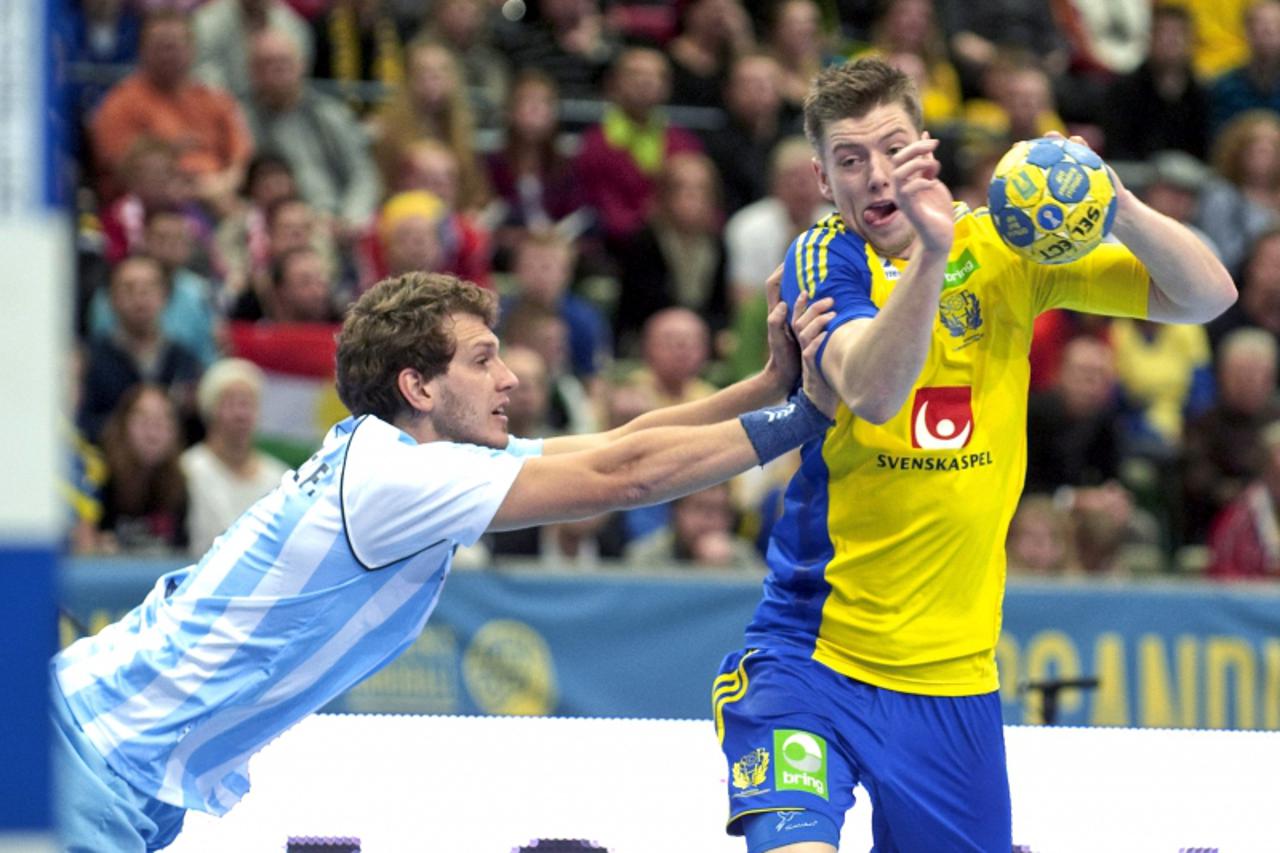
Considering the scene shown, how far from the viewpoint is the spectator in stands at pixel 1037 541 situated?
32.7 feet

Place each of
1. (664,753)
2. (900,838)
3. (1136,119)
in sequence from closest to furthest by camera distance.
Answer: (900,838)
(664,753)
(1136,119)

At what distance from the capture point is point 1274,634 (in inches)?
359

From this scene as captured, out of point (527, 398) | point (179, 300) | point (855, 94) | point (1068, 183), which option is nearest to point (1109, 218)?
point (1068, 183)

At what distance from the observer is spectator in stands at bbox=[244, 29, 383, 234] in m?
11.6

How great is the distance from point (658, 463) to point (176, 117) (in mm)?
7212

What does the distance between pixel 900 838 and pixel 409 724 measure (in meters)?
1.69

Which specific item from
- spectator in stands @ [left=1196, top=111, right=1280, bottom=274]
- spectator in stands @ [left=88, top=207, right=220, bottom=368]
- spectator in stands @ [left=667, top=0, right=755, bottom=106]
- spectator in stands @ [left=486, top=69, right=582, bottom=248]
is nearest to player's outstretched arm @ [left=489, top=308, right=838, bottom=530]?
spectator in stands @ [left=88, top=207, right=220, bottom=368]

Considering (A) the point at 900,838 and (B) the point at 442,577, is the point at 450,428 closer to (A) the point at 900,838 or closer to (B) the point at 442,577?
(B) the point at 442,577

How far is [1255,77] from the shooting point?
549 inches

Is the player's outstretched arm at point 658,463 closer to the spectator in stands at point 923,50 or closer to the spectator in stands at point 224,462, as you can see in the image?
the spectator in stands at point 224,462

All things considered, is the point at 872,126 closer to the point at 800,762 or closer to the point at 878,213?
the point at 878,213

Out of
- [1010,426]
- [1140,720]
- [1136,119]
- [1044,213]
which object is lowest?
[1140,720]

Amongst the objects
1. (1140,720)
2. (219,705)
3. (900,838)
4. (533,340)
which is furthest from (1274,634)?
(219,705)

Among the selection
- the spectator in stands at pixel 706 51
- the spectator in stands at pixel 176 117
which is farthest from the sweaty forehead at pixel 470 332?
the spectator in stands at pixel 706 51
